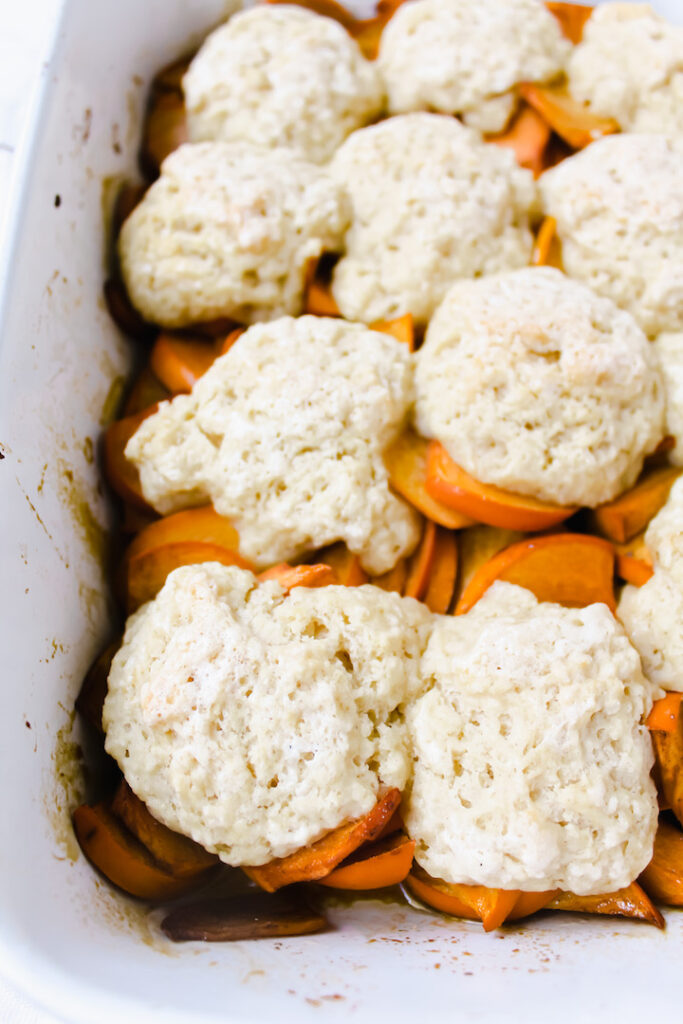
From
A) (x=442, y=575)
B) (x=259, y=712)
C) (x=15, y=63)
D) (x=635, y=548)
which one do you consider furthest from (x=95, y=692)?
(x=15, y=63)

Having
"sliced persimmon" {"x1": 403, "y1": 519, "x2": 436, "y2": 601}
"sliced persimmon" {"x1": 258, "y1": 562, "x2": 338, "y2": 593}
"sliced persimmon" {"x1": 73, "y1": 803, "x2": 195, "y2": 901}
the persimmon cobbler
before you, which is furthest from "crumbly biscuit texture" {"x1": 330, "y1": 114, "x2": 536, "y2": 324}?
"sliced persimmon" {"x1": 73, "y1": 803, "x2": 195, "y2": 901}

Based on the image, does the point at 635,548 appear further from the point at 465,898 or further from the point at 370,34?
the point at 370,34

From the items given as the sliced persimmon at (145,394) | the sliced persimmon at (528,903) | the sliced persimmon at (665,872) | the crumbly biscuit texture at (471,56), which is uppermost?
the crumbly biscuit texture at (471,56)

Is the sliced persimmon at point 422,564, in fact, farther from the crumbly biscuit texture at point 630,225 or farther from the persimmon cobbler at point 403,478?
the crumbly biscuit texture at point 630,225

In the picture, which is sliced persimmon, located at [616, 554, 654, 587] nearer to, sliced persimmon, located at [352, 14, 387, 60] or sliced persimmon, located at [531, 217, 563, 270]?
sliced persimmon, located at [531, 217, 563, 270]

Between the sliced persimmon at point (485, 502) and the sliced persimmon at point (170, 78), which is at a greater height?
the sliced persimmon at point (170, 78)

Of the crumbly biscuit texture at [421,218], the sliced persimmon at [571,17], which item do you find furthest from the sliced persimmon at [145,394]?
the sliced persimmon at [571,17]

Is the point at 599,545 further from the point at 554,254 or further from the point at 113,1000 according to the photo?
the point at 113,1000
